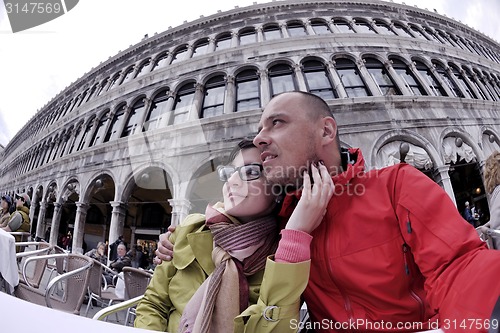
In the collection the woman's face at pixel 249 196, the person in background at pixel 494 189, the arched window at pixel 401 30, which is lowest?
the woman's face at pixel 249 196

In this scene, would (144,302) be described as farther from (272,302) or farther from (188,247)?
(272,302)

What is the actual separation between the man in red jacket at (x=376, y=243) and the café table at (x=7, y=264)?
2221 millimetres

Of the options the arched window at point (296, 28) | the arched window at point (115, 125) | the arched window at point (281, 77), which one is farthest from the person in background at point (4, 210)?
the arched window at point (296, 28)

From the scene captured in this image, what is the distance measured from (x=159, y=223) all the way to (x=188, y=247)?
9.83 meters

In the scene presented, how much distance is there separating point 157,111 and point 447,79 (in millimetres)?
9994

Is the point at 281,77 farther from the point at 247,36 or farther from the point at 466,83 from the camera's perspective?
the point at 466,83

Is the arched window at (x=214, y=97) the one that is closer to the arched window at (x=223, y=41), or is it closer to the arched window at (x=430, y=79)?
the arched window at (x=223, y=41)

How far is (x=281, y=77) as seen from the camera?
707 centimetres

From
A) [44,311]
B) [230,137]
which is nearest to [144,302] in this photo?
[44,311]

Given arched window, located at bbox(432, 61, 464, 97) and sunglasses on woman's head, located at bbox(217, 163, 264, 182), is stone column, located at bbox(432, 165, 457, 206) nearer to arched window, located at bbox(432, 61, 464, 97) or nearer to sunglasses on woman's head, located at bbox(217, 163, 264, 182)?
arched window, located at bbox(432, 61, 464, 97)

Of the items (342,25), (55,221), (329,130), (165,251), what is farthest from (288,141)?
(55,221)

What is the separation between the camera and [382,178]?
859mm

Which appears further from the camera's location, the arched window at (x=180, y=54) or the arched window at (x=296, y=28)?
the arched window at (x=180, y=54)

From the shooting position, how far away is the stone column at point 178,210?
5902mm
